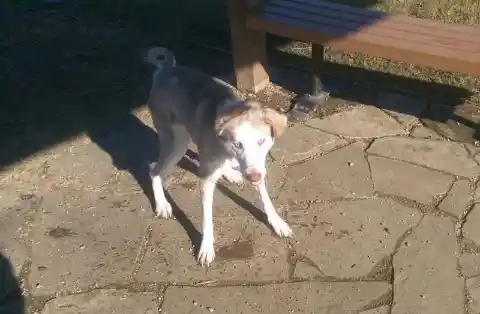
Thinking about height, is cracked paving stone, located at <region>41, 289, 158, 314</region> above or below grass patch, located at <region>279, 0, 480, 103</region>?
below

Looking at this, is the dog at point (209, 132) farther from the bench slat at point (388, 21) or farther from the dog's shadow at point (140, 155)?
the bench slat at point (388, 21)

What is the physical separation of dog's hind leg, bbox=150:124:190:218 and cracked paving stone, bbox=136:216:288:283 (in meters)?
0.12

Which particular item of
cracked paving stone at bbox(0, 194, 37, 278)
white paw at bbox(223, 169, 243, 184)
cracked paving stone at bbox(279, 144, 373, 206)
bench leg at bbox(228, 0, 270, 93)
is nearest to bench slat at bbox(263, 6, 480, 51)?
bench leg at bbox(228, 0, 270, 93)

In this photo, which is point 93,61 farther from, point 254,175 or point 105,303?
point 254,175

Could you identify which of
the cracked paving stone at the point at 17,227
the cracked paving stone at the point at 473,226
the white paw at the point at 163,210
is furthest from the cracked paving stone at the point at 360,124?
the cracked paving stone at the point at 17,227

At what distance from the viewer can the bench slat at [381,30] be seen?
4199mm

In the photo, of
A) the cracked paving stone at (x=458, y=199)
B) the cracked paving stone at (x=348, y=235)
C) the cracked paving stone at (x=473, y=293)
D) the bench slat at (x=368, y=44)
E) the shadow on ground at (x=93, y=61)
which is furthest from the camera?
the shadow on ground at (x=93, y=61)

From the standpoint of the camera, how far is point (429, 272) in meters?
3.54

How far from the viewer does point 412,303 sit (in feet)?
11.1

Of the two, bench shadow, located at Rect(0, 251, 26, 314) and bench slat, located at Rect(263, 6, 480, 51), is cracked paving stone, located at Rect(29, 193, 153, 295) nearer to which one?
bench shadow, located at Rect(0, 251, 26, 314)

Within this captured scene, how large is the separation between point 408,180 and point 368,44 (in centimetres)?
94

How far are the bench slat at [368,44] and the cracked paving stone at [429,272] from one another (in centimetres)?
99

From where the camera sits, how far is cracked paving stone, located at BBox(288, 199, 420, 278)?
3.63 m

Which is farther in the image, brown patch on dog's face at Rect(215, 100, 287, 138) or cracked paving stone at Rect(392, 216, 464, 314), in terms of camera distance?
cracked paving stone at Rect(392, 216, 464, 314)
